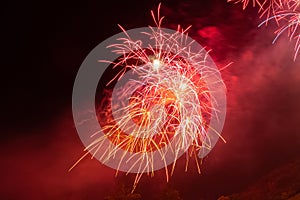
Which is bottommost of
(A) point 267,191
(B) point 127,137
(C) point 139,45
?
(A) point 267,191

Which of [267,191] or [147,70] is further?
[267,191]

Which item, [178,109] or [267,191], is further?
[267,191]

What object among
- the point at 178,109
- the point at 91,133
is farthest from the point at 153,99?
the point at 91,133

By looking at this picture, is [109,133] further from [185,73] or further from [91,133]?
[185,73]

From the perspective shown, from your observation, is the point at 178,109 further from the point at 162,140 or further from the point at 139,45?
the point at 139,45

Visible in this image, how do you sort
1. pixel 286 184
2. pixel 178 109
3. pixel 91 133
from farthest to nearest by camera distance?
pixel 286 184
pixel 91 133
pixel 178 109

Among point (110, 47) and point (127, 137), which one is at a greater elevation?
point (110, 47)

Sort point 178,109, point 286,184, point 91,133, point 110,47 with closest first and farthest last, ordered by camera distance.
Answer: point 178,109 → point 110,47 → point 91,133 → point 286,184

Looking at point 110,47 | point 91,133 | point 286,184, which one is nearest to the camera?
point 110,47

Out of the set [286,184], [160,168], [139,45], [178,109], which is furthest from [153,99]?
[286,184]
